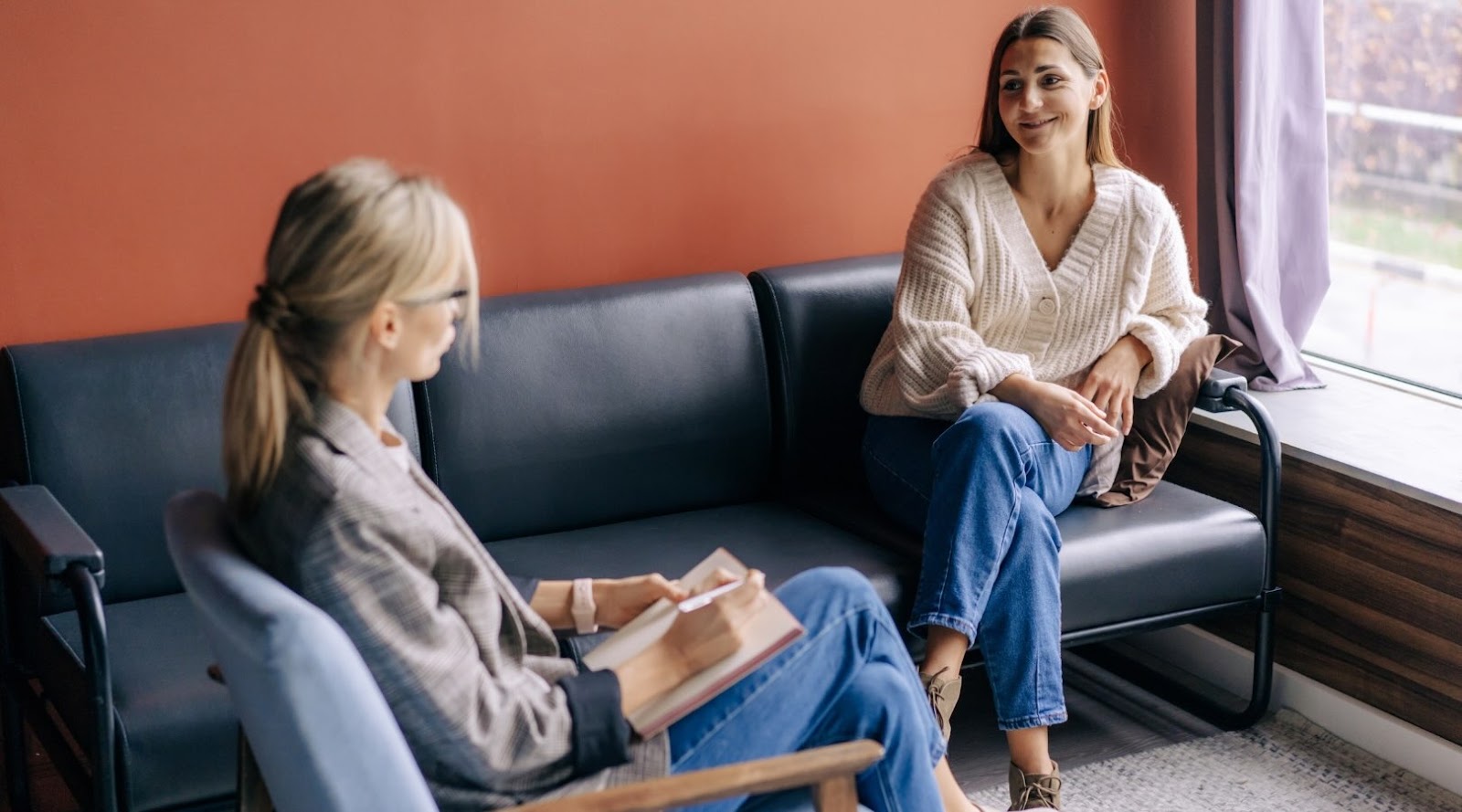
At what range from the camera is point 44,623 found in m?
2.35

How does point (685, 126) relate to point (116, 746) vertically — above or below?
above

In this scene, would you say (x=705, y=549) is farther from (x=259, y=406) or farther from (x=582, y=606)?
(x=259, y=406)

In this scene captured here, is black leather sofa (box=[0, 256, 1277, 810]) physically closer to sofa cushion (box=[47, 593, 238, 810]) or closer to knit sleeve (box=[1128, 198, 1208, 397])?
sofa cushion (box=[47, 593, 238, 810])

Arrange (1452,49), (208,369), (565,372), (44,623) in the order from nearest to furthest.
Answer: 1. (44,623)
2. (208,369)
3. (565,372)
4. (1452,49)

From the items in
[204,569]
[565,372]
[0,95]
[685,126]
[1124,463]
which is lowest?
[1124,463]

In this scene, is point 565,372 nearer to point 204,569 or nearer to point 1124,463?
point 1124,463

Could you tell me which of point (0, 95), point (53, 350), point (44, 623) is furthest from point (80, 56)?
point (44, 623)

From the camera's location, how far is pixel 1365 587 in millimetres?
2762

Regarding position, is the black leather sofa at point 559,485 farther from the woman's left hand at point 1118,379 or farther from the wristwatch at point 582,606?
the wristwatch at point 582,606

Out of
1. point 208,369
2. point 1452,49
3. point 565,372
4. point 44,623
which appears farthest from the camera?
point 1452,49

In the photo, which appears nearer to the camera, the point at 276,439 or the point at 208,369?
the point at 276,439

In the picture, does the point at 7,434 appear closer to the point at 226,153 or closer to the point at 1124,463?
the point at 226,153

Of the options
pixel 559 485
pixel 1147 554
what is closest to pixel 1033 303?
pixel 1147 554

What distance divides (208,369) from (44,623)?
1.53 ft
